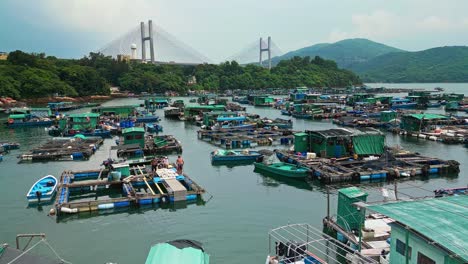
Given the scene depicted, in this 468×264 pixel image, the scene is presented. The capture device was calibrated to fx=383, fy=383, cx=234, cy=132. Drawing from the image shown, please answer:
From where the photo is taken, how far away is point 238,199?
20219 mm

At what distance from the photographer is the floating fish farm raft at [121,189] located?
59.5 ft

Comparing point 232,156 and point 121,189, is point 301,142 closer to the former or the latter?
point 232,156

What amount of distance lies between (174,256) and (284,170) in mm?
14137

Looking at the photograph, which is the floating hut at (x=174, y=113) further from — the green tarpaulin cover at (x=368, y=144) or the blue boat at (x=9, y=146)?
the green tarpaulin cover at (x=368, y=144)

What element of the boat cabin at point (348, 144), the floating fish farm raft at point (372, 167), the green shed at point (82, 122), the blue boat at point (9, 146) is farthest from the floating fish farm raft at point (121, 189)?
the green shed at point (82, 122)

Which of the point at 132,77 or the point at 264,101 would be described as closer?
the point at 264,101

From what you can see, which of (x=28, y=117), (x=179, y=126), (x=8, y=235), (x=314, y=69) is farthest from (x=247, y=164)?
(x=314, y=69)

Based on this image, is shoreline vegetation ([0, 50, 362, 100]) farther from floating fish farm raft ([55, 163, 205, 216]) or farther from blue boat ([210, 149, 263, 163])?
floating fish farm raft ([55, 163, 205, 216])

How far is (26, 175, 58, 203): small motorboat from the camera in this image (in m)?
19.4

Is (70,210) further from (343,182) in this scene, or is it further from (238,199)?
(343,182)

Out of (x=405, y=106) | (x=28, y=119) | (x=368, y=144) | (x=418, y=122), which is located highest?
(x=405, y=106)

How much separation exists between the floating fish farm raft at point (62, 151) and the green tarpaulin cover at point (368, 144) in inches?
812

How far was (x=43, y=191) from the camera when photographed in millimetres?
19812

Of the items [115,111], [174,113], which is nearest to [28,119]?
[115,111]
